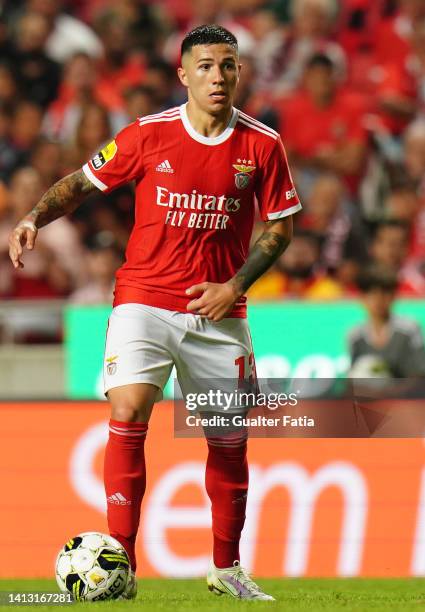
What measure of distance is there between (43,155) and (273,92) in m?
2.26

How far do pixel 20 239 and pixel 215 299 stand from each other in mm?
840

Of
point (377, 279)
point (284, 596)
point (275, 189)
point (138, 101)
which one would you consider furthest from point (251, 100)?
point (284, 596)

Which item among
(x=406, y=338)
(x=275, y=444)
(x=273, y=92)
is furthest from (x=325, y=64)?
(x=275, y=444)

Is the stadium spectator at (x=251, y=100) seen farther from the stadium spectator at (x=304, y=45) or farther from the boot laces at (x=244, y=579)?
the boot laces at (x=244, y=579)

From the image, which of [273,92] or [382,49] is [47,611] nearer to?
[273,92]

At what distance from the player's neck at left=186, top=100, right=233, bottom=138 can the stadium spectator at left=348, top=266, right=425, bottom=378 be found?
3.38m

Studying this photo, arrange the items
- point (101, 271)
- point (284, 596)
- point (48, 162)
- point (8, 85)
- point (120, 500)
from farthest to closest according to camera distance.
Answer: point (8, 85) < point (48, 162) < point (101, 271) < point (284, 596) < point (120, 500)

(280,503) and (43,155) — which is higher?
(43,155)

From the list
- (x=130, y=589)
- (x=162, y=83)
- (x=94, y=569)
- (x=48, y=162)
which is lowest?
(x=130, y=589)

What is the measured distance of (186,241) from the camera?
5500mm

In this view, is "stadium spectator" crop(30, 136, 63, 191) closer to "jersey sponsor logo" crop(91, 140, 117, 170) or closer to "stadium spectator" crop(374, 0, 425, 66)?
"stadium spectator" crop(374, 0, 425, 66)

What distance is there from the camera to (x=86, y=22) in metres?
12.9

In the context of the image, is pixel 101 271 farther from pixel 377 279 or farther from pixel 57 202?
pixel 57 202

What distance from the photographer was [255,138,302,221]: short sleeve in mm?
5559
